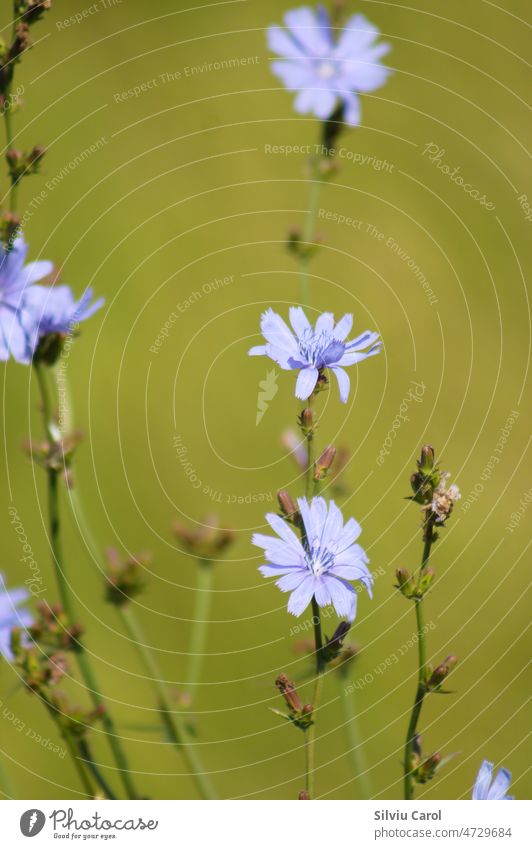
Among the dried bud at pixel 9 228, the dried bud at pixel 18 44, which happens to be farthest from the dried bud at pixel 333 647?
the dried bud at pixel 18 44

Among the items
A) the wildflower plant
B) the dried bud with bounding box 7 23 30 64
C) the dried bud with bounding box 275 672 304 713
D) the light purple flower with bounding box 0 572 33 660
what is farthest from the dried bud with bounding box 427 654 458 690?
the dried bud with bounding box 7 23 30 64

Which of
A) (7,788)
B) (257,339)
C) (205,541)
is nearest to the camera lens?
(205,541)

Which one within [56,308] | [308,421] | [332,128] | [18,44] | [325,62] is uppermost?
[325,62]

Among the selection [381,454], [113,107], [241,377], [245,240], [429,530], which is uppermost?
[113,107]

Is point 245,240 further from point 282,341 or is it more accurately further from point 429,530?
point 429,530

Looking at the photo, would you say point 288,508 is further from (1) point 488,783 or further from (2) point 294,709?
(1) point 488,783

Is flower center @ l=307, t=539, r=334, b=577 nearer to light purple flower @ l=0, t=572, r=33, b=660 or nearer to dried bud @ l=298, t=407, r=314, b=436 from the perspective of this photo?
dried bud @ l=298, t=407, r=314, b=436

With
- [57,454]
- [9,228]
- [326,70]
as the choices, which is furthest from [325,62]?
[57,454]
